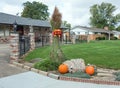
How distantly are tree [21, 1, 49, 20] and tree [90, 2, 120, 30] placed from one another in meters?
20.2

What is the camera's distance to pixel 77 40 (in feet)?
101

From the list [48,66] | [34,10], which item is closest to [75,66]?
[48,66]

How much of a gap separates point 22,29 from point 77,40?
9.00 m

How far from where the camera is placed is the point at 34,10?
67438 mm

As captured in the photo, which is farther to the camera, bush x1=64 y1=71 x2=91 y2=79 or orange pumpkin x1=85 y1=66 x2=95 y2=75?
orange pumpkin x1=85 y1=66 x2=95 y2=75

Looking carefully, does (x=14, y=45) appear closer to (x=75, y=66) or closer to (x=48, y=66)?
(x=48, y=66)

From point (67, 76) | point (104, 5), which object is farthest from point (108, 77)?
point (104, 5)

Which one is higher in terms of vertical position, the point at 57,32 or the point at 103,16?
the point at 103,16

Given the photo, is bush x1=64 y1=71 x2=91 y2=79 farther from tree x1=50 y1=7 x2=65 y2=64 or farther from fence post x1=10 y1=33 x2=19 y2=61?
fence post x1=10 y1=33 x2=19 y2=61

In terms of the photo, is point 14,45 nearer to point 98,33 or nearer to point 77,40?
point 77,40

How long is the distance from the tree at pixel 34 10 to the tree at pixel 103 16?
20.2m

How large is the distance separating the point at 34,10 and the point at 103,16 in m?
28.0

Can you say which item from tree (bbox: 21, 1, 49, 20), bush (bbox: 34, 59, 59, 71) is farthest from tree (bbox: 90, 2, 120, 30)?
bush (bbox: 34, 59, 59, 71)

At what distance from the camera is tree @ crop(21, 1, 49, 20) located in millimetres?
66438
